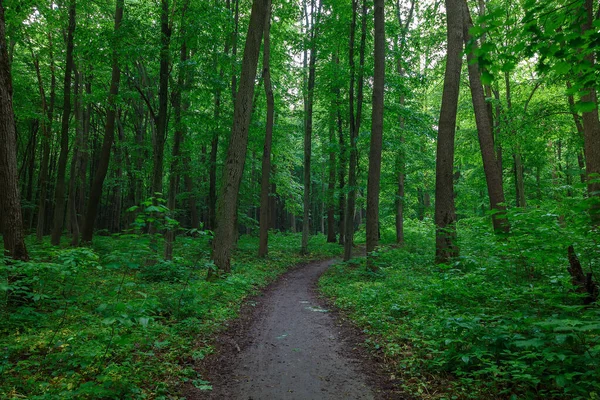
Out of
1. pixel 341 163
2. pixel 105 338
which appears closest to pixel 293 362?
pixel 105 338

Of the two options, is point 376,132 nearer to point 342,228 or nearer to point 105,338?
point 105,338

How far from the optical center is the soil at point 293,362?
3945mm

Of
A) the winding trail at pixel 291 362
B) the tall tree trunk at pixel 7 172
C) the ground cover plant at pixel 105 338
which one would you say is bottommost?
the winding trail at pixel 291 362

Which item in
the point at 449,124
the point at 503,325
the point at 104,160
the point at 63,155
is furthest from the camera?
the point at 63,155

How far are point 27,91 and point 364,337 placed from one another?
21.0 meters

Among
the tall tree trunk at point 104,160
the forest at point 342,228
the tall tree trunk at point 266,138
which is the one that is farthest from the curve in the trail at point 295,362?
the tall tree trunk at point 104,160

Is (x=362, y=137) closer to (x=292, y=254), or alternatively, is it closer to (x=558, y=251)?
(x=292, y=254)

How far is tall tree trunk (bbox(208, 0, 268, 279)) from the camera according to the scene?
9.59 metres

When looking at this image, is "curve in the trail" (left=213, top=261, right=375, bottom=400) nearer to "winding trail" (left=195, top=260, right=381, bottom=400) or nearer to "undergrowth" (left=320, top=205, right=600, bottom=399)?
"winding trail" (left=195, top=260, right=381, bottom=400)

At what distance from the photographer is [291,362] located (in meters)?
4.82

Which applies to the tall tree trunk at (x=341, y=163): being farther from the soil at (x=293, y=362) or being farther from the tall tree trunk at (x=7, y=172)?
the tall tree trunk at (x=7, y=172)

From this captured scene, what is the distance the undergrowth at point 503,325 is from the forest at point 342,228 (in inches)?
1.3

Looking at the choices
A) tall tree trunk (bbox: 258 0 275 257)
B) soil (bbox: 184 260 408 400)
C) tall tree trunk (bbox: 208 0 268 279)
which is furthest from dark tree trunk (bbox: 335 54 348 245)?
soil (bbox: 184 260 408 400)

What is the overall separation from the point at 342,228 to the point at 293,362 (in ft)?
55.9
